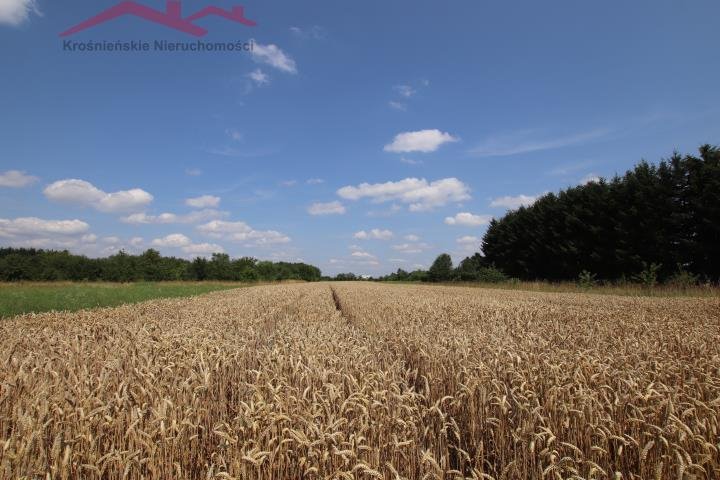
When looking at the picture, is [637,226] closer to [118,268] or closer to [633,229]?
[633,229]

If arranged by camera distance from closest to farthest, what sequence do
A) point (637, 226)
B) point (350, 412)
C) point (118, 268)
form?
1. point (350, 412)
2. point (637, 226)
3. point (118, 268)

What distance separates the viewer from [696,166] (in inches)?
1257

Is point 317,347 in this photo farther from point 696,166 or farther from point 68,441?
point 696,166

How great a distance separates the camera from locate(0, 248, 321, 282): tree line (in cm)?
7725

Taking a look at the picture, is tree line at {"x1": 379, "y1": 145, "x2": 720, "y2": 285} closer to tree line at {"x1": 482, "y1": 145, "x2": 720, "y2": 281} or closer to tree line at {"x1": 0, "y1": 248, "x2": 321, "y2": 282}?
tree line at {"x1": 482, "y1": 145, "x2": 720, "y2": 281}

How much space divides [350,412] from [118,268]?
95712 millimetres

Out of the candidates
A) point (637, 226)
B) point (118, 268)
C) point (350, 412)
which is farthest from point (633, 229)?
point (118, 268)

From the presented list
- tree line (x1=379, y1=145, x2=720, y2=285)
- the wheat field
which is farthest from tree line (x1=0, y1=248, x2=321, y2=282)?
the wheat field

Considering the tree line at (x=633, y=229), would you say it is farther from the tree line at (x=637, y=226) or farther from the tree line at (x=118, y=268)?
the tree line at (x=118, y=268)

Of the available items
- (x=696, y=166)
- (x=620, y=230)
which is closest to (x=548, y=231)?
(x=620, y=230)

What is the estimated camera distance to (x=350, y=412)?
335 cm

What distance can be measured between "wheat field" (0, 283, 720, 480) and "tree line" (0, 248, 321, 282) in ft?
268

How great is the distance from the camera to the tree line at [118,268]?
77250mm

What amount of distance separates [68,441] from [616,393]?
4.15m
